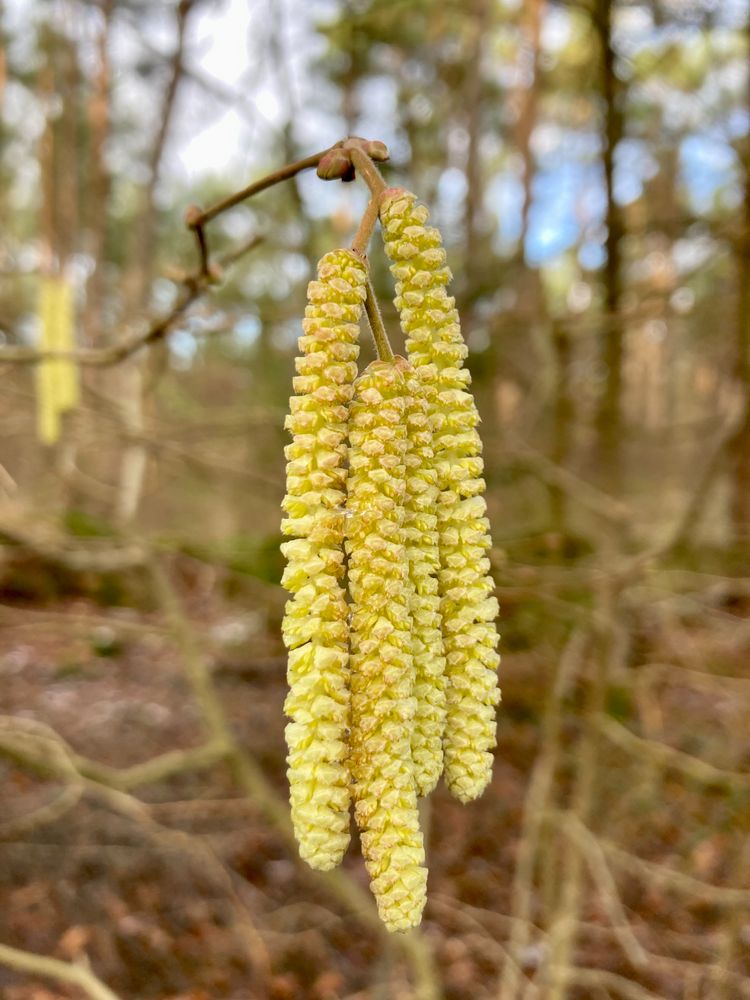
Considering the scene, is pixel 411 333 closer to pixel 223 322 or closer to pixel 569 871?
pixel 223 322

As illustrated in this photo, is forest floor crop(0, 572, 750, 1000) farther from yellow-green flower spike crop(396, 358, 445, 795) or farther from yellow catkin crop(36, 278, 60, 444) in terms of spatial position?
yellow-green flower spike crop(396, 358, 445, 795)

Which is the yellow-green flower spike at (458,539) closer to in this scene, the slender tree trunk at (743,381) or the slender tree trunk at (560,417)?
the slender tree trunk at (743,381)

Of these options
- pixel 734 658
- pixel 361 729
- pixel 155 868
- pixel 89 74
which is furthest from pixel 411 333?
pixel 89 74

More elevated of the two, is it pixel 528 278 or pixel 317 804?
pixel 528 278

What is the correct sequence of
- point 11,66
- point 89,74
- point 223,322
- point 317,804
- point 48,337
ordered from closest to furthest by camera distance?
point 317,804
point 223,322
point 48,337
point 89,74
point 11,66

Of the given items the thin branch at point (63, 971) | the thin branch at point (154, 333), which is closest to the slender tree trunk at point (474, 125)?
the thin branch at point (154, 333)

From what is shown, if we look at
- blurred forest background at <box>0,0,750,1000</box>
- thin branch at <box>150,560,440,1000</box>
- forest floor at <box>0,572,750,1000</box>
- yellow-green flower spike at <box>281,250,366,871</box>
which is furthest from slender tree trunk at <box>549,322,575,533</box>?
yellow-green flower spike at <box>281,250,366,871</box>

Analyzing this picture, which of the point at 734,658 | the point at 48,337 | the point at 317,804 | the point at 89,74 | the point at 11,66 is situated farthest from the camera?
the point at 11,66
